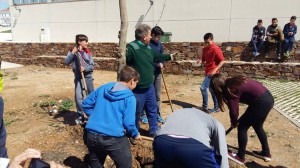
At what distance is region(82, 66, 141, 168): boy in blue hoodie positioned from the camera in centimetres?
309

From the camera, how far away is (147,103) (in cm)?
480

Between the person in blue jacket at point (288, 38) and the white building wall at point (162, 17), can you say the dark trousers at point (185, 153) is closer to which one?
the person in blue jacket at point (288, 38)

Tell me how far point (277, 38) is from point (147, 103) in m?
8.75

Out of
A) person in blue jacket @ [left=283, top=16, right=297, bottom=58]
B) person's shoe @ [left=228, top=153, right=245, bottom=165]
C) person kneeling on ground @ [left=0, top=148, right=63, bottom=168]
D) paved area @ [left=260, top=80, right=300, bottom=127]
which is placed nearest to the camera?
person kneeling on ground @ [left=0, top=148, right=63, bottom=168]

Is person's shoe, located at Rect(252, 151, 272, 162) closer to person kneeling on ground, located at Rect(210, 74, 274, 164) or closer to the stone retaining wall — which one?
person kneeling on ground, located at Rect(210, 74, 274, 164)

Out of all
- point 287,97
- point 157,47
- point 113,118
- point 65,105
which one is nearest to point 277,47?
point 287,97

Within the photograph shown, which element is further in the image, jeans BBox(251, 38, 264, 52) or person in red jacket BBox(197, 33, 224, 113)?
jeans BBox(251, 38, 264, 52)

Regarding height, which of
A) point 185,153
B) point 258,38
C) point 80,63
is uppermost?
point 258,38

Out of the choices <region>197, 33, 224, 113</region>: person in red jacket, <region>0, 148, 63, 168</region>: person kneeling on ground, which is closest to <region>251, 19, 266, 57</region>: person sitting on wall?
<region>197, 33, 224, 113</region>: person in red jacket

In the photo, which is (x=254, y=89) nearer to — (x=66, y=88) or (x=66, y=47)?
(x=66, y=88)

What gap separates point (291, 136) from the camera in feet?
17.6

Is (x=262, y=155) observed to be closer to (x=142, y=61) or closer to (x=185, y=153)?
(x=142, y=61)

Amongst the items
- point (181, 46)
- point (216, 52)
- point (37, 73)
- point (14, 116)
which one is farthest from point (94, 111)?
point (37, 73)

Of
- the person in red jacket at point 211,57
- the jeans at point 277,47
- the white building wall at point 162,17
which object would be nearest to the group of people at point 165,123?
the person in red jacket at point 211,57
